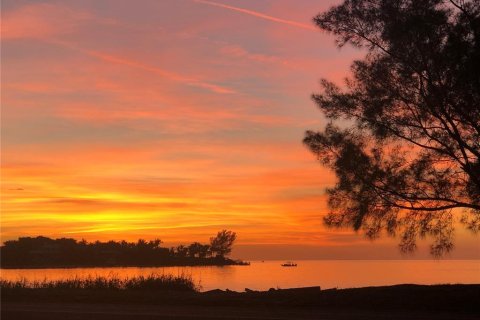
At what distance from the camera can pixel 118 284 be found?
25266 mm

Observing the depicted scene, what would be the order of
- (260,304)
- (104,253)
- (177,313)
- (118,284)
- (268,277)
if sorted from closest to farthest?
(177,313) → (260,304) → (118,284) → (268,277) → (104,253)

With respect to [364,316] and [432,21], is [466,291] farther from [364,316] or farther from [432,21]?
[432,21]

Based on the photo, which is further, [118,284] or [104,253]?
[104,253]

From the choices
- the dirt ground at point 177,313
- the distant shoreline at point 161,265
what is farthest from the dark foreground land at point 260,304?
the distant shoreline at point 161,265

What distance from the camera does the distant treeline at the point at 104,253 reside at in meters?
Answer: 124

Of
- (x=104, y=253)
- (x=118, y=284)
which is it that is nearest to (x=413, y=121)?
(x=118, y=284)

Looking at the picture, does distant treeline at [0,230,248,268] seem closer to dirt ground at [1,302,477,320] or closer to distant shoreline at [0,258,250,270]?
distant shoreline at [0,258,250,270]

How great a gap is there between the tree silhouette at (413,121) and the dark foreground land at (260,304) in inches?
73.0

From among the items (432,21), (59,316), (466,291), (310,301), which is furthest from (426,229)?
(59,316)

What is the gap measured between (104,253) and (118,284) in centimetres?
11982

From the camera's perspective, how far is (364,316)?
608 inches

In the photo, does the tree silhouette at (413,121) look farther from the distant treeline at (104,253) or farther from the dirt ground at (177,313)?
the distant treeline at (104,253)

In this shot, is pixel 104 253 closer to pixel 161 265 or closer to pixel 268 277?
pixel 161 265

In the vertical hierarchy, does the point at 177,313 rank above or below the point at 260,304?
below
